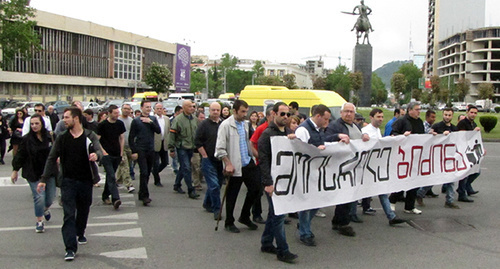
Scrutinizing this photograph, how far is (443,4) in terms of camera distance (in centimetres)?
13075

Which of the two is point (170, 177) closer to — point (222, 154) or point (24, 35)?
point (222, 154)

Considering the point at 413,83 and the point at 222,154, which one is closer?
the point at 222,154

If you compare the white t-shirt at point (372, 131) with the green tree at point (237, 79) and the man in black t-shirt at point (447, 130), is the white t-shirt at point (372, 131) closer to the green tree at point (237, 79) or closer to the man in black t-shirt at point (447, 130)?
the man in black t-shirt at point (447, 130)

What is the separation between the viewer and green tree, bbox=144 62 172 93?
80.9m

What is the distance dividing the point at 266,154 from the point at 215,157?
2016 millimetres

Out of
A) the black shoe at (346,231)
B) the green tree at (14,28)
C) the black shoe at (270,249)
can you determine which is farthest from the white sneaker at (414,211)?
the green tree at (14,28)

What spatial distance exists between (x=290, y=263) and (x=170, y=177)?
7.41m

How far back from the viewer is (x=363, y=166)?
25.0 feet

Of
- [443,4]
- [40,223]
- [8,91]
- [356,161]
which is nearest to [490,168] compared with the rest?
[356,161]

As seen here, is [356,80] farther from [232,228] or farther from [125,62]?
[125,62]

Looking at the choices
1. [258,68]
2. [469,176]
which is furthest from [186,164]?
[258,68]

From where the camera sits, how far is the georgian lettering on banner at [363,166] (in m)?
6.28

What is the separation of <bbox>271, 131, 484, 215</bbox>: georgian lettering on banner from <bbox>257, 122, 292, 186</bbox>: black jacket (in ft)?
0.24

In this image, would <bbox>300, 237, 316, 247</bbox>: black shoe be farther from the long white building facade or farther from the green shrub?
the long white building facade
